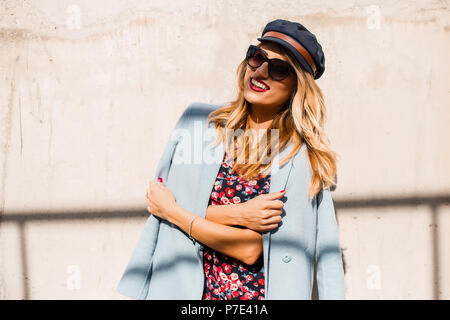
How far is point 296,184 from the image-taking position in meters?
1.91

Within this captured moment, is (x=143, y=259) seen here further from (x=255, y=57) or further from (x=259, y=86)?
(x=255, y=57)

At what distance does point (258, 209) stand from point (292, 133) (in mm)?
477

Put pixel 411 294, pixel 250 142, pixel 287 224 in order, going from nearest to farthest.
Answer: pixel 287 224
pixel 250 142
pixel 411 294

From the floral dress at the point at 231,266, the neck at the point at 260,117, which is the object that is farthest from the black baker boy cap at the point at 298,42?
the floral dress at the point at 231,266

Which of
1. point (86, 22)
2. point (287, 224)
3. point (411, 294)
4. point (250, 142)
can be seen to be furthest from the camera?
point (411, 294)

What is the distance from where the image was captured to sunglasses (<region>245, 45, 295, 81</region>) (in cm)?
187

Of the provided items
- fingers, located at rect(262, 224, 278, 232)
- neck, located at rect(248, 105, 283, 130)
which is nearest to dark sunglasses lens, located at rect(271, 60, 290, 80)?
neck, located at rect(248, 105, 283, 130)

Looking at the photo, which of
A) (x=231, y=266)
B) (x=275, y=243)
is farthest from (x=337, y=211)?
(x=231, y=266)

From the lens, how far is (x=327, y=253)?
6.30 ft

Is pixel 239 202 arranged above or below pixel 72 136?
below

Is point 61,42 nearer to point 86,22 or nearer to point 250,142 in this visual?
point 86,22
